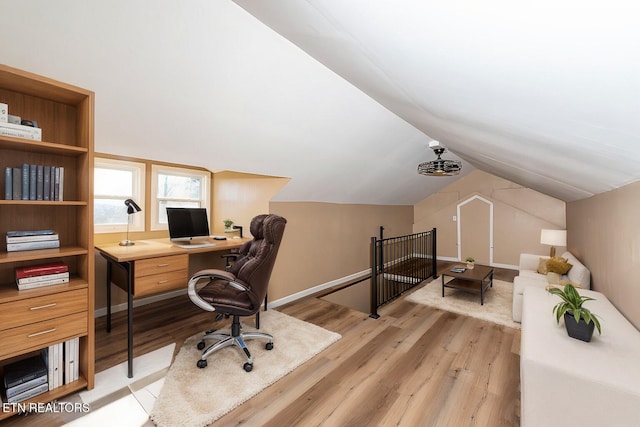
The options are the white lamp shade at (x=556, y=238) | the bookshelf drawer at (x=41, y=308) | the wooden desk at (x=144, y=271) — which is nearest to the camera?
the bookshelf drawer at (x=41, y=308)

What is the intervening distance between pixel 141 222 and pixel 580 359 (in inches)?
182

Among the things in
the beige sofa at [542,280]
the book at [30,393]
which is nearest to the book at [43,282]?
the book at [30,393]

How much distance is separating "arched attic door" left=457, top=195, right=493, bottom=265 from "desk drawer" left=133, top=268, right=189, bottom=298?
22.1 ft

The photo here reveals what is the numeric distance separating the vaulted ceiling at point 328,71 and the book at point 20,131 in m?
0.36

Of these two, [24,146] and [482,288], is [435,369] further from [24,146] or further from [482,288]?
[24,146]

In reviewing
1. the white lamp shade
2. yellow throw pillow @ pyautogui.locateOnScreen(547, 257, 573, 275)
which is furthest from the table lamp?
yellow throw pillow @ pyautogui.locateOnScreen(547, 257, 573, 275)

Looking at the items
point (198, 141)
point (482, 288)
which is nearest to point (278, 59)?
point (198, 141)

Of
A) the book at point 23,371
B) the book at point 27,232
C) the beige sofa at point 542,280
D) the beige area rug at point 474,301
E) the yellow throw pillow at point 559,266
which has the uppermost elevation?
the book at point 27,232

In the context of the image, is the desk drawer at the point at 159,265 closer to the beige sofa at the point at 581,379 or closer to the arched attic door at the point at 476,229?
the beige sofa at the point at 581,379

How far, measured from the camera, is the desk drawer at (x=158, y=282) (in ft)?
7.21

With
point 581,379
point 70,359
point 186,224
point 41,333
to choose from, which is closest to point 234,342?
point 70,359

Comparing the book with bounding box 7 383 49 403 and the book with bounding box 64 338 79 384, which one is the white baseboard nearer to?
the book with bounding box 64 338 79 384

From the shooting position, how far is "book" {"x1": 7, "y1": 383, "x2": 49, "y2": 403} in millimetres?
1665

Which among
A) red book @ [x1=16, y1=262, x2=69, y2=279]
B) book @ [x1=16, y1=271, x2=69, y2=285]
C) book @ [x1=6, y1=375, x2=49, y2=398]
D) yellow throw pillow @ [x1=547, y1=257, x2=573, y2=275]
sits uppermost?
red book @ [x1=16, y1=262, x2=69, y2=279]
